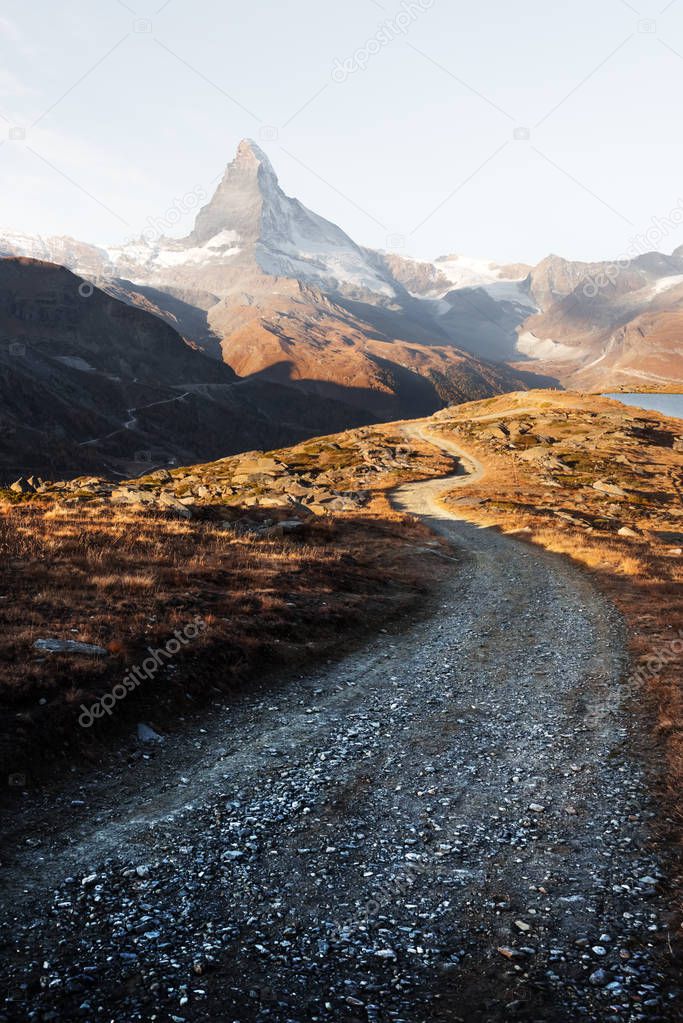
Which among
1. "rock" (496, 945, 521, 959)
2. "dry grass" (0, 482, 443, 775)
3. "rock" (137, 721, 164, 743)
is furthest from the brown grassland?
"rock" (496, 945, 521, 959)

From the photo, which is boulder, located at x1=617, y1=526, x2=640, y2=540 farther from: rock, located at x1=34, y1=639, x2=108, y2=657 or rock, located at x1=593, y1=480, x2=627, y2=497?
rock, located at x1=34, y1=639, x2=108, y2=657

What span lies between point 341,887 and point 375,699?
7.11m

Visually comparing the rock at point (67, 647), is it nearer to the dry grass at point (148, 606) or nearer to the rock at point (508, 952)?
the dry grass at point (148, 606)

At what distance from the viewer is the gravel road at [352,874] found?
6273mm

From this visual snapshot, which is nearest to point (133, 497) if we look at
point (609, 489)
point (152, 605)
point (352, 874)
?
point (152, 605)

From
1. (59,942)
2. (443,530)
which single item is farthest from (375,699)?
(443,530)

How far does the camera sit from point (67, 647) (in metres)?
13.6

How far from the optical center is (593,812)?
10.0 meters

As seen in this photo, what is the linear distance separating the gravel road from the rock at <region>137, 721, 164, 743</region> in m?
0.31

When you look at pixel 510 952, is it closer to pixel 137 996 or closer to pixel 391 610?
pixel 137 996

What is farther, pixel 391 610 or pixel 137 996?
pixel 391 610

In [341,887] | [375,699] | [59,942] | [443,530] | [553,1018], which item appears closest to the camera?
[553,1018]

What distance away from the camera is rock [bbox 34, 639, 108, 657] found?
43.6 ft

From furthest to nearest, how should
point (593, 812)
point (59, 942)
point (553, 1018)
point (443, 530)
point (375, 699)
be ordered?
point (443, 530) → point (375, 699) → point (593, 812) → point (59, 942) → point (553, 1018)
